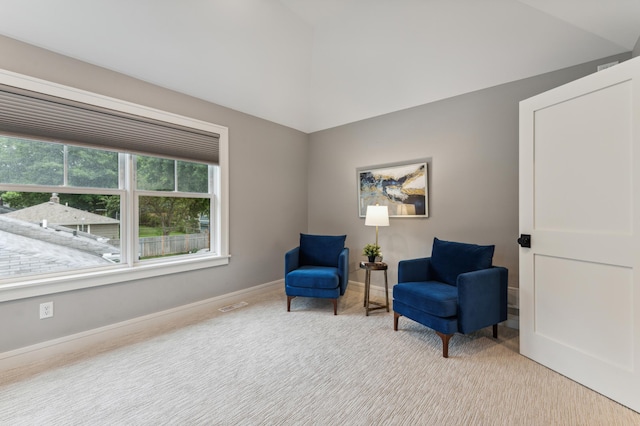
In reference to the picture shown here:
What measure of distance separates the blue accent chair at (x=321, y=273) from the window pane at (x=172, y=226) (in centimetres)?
118

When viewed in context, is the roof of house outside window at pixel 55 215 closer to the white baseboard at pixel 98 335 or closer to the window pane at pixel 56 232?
the window pane at pixel 56 232

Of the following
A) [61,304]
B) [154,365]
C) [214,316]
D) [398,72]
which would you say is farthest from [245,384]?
[398,72]

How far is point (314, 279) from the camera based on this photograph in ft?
10.6

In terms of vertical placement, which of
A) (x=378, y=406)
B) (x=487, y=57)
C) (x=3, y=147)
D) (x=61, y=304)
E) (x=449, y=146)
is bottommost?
(x=378, y=406)

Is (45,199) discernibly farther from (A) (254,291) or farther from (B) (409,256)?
(B) (409,256)

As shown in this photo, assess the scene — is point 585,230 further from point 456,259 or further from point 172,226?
point 172,226

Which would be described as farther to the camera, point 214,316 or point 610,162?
point 214,316

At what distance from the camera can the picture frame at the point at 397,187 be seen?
3.47 meters

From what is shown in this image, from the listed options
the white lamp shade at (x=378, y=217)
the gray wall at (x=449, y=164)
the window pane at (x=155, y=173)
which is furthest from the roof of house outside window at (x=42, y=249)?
the gray wall at (x=449, y=164)

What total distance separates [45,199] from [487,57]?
4.37m

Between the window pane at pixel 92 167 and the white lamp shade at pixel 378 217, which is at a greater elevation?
the window pane at pixel 92 167

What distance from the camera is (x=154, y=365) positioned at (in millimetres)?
2160

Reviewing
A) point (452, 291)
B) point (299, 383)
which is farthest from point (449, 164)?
point (299, 383)

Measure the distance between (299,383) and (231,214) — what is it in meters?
2.32
